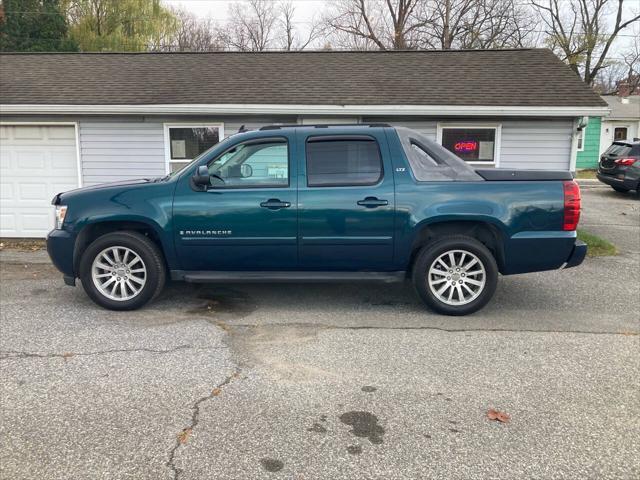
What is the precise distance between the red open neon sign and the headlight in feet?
21.8

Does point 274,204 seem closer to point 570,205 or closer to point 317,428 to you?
point 317,428

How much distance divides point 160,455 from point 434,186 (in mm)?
3522

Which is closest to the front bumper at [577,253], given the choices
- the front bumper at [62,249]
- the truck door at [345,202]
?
the truck door at [345,202]

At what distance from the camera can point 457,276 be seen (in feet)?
17.6

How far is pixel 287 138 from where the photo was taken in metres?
5.51

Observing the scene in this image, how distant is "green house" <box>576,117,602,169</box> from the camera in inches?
1092

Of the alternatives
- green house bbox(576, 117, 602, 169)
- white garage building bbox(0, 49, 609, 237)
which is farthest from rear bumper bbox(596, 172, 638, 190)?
green house bbox(576, 117, 602, 169)

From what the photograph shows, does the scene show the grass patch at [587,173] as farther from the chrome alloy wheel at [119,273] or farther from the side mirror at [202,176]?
the chrome alloy wheel at [119,273]

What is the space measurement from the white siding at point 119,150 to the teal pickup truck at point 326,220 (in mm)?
4237

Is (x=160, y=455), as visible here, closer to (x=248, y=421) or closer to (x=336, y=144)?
(x=248, y=421)

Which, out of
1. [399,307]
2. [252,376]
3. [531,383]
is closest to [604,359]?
[531,383]

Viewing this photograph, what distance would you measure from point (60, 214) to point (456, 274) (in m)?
4.12

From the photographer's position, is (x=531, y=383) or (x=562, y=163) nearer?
(x=531, y=383)

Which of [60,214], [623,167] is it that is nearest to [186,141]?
[60,214]
